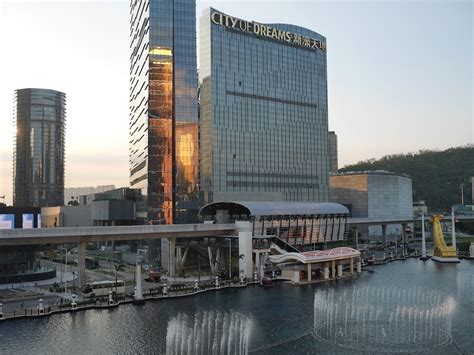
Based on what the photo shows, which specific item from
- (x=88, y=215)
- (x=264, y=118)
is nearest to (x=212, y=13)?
(x=264, y=118)

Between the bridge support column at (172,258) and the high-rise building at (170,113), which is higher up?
the high-rise building at (170,113)

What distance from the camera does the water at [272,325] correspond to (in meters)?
44.1

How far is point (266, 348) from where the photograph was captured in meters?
43.4

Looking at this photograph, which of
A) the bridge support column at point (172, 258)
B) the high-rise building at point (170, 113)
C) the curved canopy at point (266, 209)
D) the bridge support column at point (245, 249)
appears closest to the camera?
the bridge support column at point (245, 249)

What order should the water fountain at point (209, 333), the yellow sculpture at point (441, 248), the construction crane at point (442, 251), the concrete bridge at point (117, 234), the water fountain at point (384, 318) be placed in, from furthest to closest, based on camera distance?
the yellow sculpture at point (441, 248) < the construction crane at point (442, 251) < the concrete bridge at point (117, 234) < the water fountain at point (384, 318) < the water fountain at point (209, 333)

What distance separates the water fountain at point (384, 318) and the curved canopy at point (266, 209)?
2639 cm

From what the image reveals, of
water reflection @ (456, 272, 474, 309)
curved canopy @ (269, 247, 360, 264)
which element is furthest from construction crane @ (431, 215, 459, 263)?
curved canopy @ (269, 247, 360, 264)

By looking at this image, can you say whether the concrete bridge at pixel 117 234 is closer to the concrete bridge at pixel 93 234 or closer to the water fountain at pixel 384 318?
the concrete bridge at pixel 93 234

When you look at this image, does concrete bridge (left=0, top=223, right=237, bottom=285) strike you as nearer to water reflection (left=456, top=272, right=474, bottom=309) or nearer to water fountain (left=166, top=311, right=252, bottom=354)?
water fountain (left=166, top=311, right=252, bottom=354)

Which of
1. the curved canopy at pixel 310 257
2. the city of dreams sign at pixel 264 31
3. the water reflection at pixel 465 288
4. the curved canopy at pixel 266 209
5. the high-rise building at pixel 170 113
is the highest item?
the city of dreams sign at pixel 264 31

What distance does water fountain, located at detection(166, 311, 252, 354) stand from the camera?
43.6 m

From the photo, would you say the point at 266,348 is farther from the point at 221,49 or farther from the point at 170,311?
the point at 221,49

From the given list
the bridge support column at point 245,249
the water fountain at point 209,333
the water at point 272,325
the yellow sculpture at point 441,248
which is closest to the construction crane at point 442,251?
the yellow sculpture at point 441,248

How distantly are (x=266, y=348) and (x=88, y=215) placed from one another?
153m
